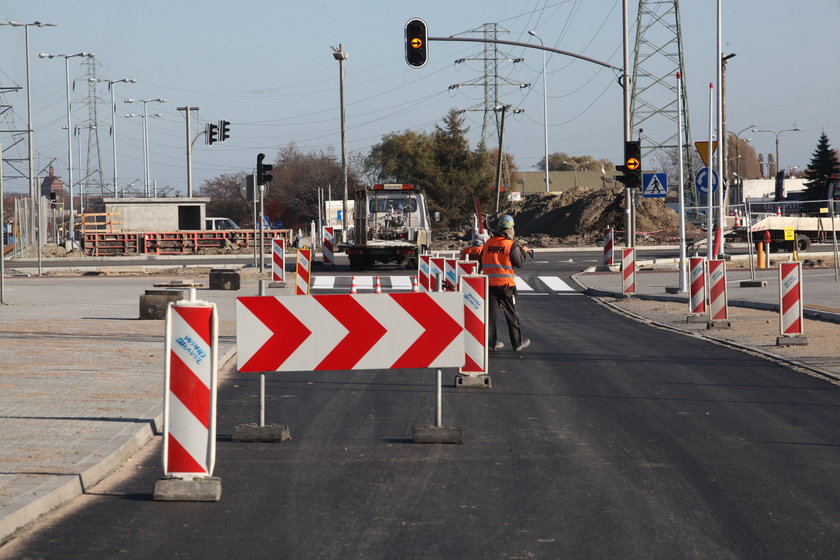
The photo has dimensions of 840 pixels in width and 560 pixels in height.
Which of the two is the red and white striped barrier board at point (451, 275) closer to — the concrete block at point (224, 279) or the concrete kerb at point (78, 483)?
the concrete kerb at point (78, 483)

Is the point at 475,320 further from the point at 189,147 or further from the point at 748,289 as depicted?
the point at 189,147

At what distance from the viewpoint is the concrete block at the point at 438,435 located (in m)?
8.19

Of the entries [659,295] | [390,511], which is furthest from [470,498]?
[659,295]

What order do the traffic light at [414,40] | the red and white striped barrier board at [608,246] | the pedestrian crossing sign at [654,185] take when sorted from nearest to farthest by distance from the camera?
the traffic light at [414,40] < the pedestrian crossing sign at [654,185] < the red and white striped barrier board at [608,246]

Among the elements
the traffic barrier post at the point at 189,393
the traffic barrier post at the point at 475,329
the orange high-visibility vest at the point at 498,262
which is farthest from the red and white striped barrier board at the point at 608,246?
the traffic barrier post at the point at 189,393

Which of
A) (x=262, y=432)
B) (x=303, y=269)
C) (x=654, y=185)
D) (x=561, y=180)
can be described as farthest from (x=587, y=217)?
(x=561, y=180)

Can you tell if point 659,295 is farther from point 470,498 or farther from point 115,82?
point 115,82

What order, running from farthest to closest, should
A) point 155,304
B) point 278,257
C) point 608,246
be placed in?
point 608,246, point 278,257, point 155,304

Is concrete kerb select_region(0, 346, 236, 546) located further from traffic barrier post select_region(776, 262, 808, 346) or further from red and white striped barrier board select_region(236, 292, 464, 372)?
traffic barrier post select_region(776, 262, 808, 346)

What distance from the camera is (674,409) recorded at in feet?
31.9

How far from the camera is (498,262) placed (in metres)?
14.3

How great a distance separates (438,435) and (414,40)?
1791 cm

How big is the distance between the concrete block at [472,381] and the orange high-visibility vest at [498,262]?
3.31 m

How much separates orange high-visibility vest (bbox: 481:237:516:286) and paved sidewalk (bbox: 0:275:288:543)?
362 cm
